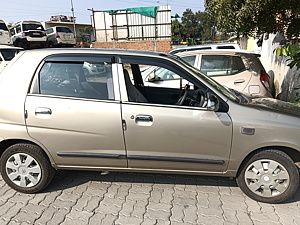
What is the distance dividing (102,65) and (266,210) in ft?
8.03

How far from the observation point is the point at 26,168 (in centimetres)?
265

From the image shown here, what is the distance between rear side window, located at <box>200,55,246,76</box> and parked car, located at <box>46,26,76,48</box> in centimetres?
1733

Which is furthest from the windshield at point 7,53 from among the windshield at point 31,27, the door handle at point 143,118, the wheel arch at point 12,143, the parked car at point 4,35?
the door handle at point 143,118

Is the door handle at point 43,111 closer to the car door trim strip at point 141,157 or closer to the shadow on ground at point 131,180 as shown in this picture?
the car door trim strip at point 141,157

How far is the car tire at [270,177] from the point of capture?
7.86 feet

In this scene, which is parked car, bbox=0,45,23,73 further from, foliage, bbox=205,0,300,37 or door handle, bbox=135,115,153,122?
door handle, bbox=135,115,153,122

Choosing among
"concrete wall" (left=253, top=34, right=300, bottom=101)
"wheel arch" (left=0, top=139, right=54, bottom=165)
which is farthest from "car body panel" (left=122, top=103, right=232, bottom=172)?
"concrete wall" (left=253, top=34, right=300, bottom=101)

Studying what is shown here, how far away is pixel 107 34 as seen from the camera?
2028 cm

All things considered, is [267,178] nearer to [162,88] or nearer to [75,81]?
[162,88]

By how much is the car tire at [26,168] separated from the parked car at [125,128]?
11 millimetres

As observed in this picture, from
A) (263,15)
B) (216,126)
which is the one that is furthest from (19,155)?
(263,15)

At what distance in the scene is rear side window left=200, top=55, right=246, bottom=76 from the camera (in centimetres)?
497

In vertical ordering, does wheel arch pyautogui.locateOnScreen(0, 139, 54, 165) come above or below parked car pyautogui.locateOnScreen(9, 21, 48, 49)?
below

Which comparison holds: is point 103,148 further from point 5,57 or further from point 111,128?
point 5,57
